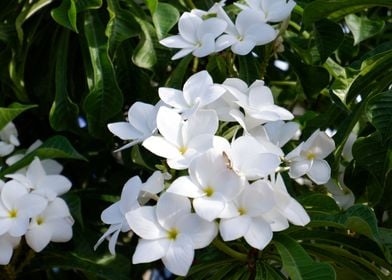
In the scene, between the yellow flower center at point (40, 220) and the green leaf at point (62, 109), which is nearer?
the yellow flower center at point (40, 220)

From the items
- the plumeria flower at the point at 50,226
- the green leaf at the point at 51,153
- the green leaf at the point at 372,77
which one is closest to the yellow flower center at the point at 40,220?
the plumeria flower at the point at 50,226

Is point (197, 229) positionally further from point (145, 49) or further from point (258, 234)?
→ point (145, 49)

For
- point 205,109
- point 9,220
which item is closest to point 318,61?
point 205,109

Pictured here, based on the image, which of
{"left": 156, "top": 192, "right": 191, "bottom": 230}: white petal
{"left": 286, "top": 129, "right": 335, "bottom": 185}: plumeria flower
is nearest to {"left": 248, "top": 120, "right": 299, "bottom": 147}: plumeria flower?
{"left": 286, "top": 129, "right": 335, "bottom": 185}: plumeria flower

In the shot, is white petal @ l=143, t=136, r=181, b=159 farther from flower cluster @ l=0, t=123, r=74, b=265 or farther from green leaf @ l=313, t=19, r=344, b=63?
green leaf @ l=313, t=19, r=344, b=63

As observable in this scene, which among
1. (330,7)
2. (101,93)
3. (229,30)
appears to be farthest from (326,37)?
(101,93)

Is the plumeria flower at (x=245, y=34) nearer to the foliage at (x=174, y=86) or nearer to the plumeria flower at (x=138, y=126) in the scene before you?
the foliage at (x=174, y=86)

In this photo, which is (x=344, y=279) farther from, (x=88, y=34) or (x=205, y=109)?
(x=88, y=34)

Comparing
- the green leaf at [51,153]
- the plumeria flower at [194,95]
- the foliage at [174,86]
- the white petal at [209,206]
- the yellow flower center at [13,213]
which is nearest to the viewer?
the white petal at [209,206]
